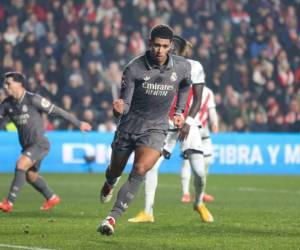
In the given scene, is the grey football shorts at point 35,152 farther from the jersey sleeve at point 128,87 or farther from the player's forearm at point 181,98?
the jersey sleeve at point 128,87

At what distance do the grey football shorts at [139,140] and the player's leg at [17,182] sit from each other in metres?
3.39

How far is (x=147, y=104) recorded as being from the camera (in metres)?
10.6

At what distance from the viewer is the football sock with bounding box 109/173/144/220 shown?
10.1m

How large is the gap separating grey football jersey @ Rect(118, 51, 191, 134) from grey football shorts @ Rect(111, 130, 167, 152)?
0.15ft

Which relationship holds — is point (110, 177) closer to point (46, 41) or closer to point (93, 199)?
point (93, 199)

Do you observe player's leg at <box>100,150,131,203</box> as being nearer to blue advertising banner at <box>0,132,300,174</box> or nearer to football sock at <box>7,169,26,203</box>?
football sock at <box>7,169,26,203</box>

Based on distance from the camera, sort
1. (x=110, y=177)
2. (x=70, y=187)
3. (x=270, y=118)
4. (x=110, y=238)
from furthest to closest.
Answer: (x=270, y=118) → (x=70, y=187) → (x=110, y=177) → (x=110, y=238)

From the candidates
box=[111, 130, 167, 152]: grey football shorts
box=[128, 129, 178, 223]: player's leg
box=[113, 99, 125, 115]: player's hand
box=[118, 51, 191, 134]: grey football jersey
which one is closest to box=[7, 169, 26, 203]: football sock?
box=[128, 129, 178, 223]: player's leg

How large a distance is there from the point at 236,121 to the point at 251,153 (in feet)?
3.82

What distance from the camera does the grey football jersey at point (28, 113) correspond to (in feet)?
45.9

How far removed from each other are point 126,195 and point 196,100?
7.64 feet

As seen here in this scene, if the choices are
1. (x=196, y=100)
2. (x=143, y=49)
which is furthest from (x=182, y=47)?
(x=143, y=49)

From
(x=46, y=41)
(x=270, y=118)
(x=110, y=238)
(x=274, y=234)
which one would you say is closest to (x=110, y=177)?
(x=110, y=238)

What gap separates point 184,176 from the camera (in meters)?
17.4
